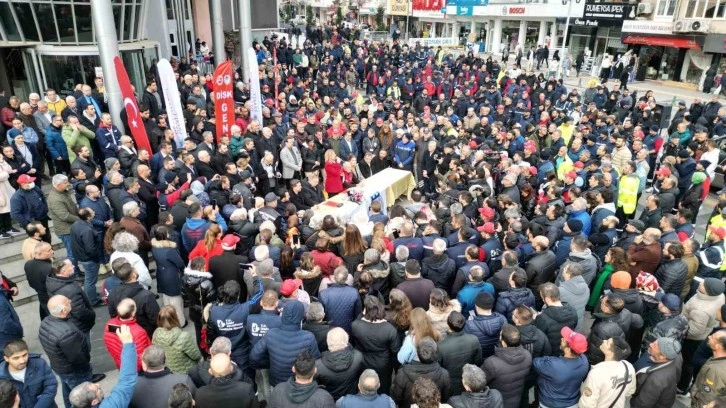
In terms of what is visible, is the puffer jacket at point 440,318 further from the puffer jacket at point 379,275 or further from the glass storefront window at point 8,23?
the glass storefront window at point 8,23

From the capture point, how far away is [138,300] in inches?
203

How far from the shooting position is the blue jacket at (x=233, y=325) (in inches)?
184

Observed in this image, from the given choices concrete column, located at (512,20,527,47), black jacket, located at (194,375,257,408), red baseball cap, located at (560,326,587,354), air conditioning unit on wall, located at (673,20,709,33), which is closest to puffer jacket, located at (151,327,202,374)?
black jacket, located at (194,375,257,408)

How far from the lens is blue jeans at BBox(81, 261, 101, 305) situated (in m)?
6.81

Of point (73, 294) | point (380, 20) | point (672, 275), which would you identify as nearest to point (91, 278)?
point (73, 294)

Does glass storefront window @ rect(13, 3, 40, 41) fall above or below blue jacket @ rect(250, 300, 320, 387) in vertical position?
above

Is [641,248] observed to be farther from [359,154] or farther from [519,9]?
[519,9]

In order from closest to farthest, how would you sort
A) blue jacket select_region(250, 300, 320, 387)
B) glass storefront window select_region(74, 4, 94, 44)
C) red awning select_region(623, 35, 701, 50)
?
blue jacket select_region(250, 300, 320, 387)
glass storefront window select_region(74, 4, 94, 44)
red awning select_region(623, 35, 701, 50)

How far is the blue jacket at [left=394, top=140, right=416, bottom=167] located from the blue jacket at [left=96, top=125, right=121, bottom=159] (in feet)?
19.7

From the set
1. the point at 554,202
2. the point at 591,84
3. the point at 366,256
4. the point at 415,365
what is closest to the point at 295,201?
the point at 366,256

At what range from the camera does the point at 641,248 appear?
636 cm

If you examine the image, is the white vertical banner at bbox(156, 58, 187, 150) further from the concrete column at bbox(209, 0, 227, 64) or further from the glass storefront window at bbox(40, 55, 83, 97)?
the concrete column at bbox(209, 0, 227, 64)

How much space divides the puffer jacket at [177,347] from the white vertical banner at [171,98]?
19.8ft

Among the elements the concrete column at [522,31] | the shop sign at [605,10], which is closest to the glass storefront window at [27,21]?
the shop sign at [605,10]
